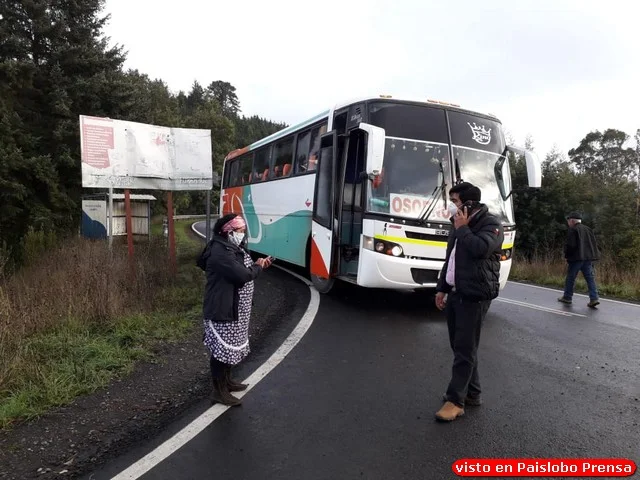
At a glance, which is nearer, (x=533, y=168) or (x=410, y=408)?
(x=410, y=408)

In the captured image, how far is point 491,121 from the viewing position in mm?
7727

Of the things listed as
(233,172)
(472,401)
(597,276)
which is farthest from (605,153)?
(472,401)

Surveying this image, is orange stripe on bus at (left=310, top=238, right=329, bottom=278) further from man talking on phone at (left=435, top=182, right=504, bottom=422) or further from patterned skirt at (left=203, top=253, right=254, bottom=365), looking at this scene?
man talking on phone at (left=435, top=182, right=504, bottom=422)

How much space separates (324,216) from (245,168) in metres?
6.80

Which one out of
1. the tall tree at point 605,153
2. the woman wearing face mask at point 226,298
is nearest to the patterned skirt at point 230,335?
the woman wearing face mask at point 226,298

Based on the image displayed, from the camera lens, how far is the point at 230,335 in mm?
3980

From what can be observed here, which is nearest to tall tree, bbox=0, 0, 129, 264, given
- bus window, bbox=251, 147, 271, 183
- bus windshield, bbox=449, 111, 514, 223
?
bus window, bbox=251, 147, 271, 183

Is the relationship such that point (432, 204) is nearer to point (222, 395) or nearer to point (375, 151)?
point (375, 151)

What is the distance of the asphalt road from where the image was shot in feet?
10.3

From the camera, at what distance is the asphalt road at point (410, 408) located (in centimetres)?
315

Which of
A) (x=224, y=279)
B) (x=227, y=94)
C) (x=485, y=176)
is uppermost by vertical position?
(x=227, y=94)

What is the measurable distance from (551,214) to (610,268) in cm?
1047

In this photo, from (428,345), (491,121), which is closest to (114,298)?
(428,345)

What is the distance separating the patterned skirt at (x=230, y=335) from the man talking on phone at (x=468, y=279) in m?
1.79
